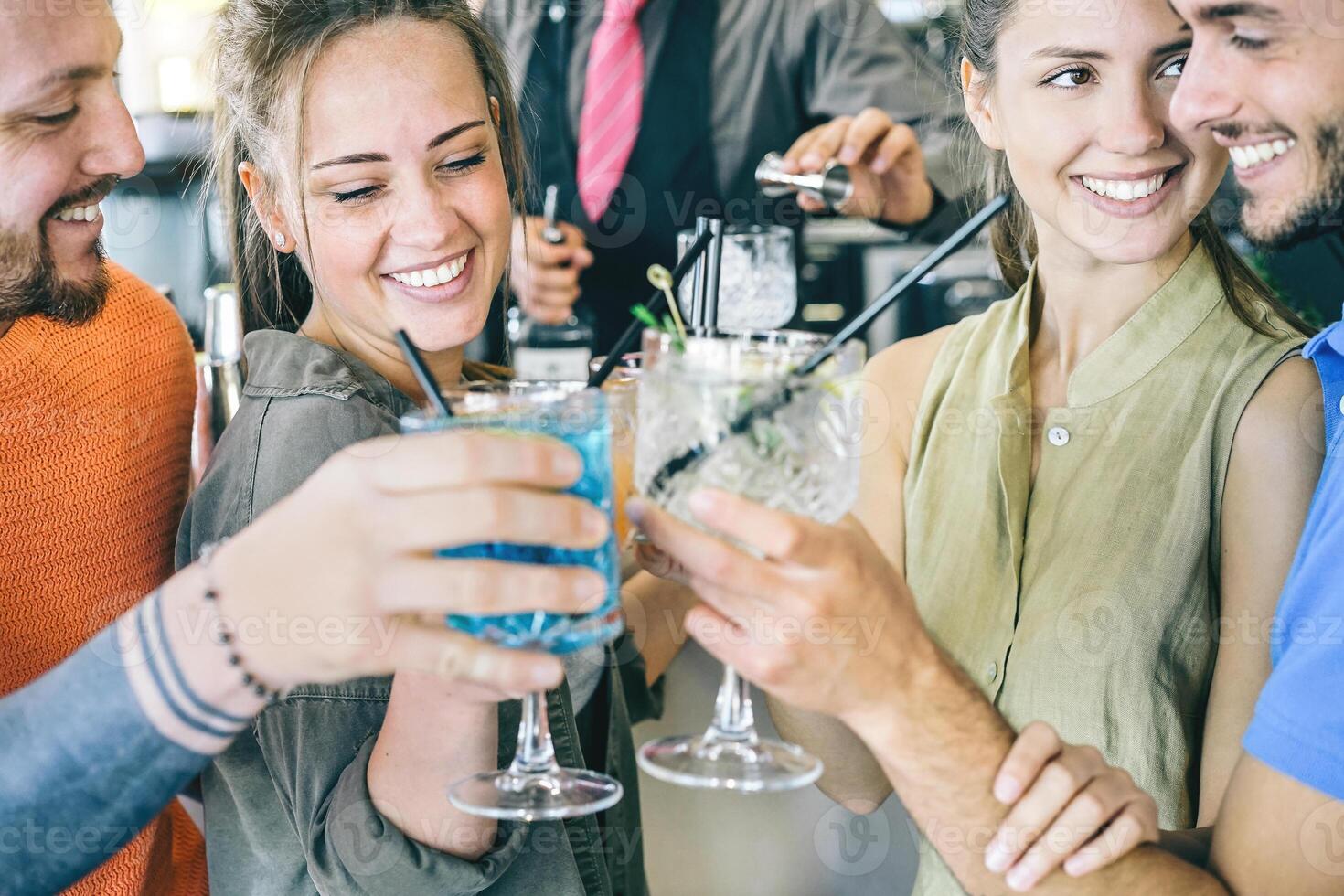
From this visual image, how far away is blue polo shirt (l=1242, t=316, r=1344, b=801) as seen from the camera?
110cm

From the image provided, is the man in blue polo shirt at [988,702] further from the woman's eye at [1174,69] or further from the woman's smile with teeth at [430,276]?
the woman's smile with teeth at [430,276]

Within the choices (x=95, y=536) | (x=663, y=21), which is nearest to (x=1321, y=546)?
(x=95, y=536)

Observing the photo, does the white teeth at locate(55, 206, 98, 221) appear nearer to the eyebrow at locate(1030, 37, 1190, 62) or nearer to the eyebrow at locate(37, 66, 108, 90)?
the eyebrow at locate(37, 66, 108, 90)

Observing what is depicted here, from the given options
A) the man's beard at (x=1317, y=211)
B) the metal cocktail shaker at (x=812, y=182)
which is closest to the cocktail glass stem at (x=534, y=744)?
the man's beard at (x=1317, y=211)

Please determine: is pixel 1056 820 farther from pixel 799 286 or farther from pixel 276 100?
pixel 799 286

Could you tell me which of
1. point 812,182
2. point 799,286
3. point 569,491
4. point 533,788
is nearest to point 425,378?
point 569,491

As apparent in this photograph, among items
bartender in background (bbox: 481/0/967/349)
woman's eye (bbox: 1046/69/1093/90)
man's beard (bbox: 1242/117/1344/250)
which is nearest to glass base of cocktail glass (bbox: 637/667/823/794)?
man's beard (bbox: 1242/117/1344/250)

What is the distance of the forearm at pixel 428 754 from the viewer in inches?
47.9

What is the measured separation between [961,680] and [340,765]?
62cm

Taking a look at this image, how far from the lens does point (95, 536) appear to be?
154 cm

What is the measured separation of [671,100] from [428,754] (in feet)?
8.23

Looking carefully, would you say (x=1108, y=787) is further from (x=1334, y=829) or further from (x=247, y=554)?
(x=247, y=554)

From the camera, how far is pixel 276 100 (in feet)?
5.15

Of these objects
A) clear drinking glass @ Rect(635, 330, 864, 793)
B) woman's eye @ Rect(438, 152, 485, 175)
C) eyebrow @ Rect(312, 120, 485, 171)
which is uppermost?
eyebrow @ Rect(312, 120, 485, 171)
